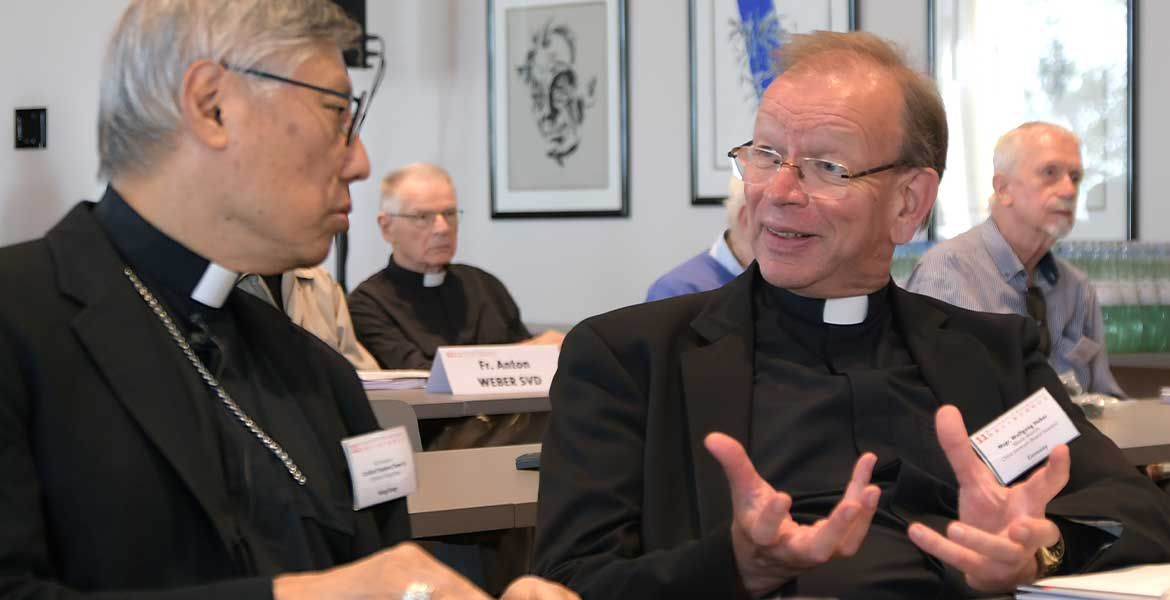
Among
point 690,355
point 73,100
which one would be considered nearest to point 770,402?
point 690,355

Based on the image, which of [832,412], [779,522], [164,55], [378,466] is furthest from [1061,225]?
[164,55]

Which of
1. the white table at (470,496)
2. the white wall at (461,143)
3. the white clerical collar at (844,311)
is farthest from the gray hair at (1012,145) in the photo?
the white clerical collar at (844,311)

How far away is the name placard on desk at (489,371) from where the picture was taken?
4449mm

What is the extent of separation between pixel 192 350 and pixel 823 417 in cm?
103

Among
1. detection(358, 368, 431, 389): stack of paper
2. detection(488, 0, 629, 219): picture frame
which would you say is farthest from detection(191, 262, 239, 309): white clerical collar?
detection(488, 0, 629, 219): picture frame

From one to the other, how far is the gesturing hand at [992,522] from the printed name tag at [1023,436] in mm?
22

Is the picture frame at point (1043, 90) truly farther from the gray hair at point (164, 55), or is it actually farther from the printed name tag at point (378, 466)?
the gray hair at point (164, 55)

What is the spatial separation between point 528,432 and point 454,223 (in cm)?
184

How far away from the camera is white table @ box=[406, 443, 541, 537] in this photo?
2501mm

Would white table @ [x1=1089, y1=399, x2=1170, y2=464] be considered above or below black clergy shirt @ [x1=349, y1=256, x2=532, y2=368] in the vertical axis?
below

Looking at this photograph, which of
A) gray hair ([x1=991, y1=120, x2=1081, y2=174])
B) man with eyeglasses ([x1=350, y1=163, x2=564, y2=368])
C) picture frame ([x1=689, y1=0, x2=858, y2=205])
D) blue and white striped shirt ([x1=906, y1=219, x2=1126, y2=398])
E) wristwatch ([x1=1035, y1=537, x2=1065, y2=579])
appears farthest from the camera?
picture frame ([x1=689, y1=0, x2=858, y2=205])

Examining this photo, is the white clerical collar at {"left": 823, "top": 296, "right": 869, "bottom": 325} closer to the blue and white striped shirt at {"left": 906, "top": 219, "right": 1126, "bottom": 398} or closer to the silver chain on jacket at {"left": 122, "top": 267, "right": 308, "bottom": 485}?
the silver chain on jacket at {"left": 122, "top": 267, "right": 308, "bottom": 485}

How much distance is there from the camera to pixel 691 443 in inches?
83.2

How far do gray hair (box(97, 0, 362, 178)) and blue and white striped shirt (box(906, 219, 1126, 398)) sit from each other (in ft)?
10.0
